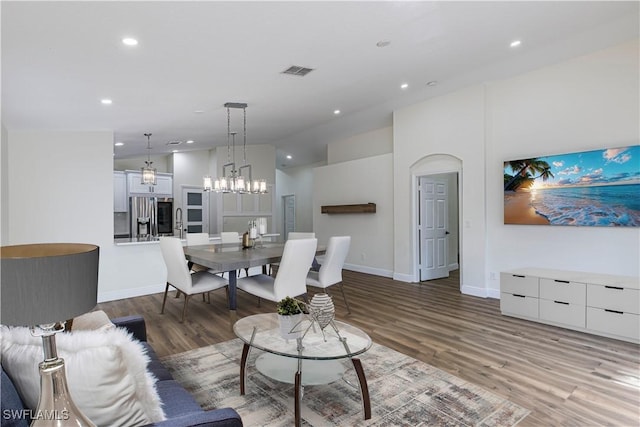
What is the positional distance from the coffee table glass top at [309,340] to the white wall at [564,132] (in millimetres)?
3280

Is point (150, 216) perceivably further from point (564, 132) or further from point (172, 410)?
point (564, 132)

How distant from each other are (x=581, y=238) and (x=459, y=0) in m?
3.06

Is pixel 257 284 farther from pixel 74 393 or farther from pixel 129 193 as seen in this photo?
pixel 129 193

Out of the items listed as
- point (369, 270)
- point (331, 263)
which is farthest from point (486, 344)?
Answer: point (369, 270)

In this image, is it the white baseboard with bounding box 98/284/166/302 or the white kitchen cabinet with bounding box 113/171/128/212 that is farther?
the white kitchen cabinet with bounding box 113/171/128/212

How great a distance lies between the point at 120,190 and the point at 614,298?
8163 mm

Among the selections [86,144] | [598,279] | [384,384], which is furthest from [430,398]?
[86,144]

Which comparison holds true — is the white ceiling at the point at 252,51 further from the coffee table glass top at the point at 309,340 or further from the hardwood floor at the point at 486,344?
the hardwood floor at the point at 486,344

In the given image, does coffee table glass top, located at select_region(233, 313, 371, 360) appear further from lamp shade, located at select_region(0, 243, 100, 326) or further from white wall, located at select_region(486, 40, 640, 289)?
white wall, located at select_region(486, 40, 640, 289)

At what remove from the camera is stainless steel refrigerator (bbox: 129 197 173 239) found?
7.36 metres

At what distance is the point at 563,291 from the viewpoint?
3619mm

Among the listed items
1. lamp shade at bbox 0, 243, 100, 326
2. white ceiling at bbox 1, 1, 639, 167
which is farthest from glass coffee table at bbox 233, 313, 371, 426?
white ceiling at bbox 1, 1, 639, 167

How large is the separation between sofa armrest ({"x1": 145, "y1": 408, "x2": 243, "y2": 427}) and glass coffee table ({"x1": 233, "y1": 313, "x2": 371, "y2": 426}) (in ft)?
2.51

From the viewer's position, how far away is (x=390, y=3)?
271cm
